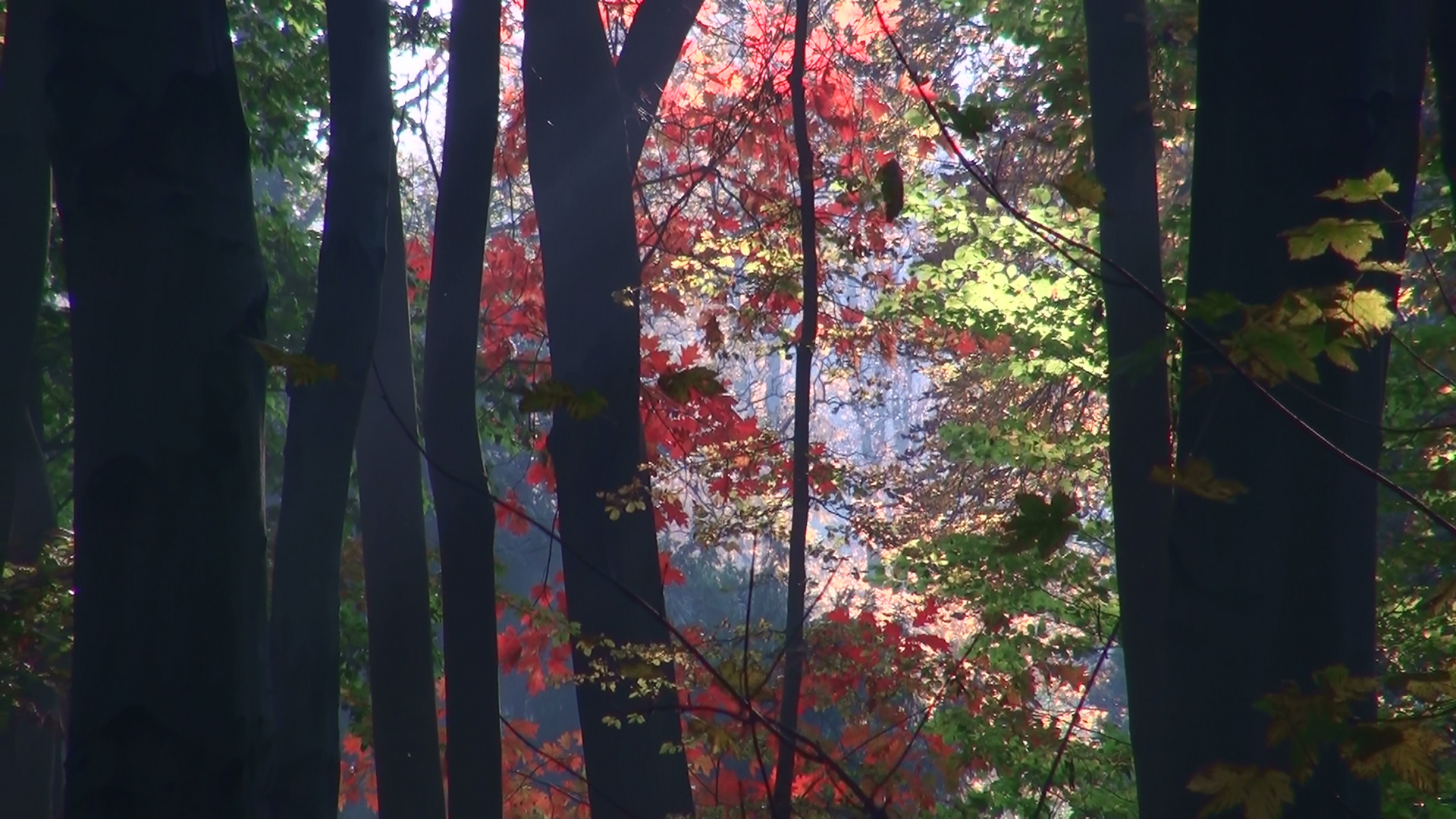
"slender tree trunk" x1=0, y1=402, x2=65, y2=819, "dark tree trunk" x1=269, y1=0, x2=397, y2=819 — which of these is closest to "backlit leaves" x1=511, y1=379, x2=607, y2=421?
"dark tree trunk" x1=269, y1=0, x2=397, y2=819

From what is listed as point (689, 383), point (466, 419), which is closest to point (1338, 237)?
point (689, 383)

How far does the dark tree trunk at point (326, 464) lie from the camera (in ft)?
16.4

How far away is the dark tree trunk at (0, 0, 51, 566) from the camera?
15.7ft

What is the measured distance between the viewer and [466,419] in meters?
6.46

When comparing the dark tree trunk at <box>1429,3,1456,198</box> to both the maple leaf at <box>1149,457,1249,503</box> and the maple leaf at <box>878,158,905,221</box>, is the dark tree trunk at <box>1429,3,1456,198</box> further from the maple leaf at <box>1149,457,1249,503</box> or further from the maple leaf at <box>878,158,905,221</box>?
the maple leaf at <box>878,158,905,221</box>

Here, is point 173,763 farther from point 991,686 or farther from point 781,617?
point 781,617

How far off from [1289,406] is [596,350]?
171 inches

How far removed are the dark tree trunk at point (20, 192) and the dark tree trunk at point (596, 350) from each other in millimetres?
2569

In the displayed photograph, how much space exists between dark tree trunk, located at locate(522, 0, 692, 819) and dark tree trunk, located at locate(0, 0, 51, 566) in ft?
8.43

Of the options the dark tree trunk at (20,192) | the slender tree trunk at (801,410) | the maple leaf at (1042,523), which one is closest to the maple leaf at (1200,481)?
the maple leaf at (1042,523)

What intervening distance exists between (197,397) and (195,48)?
79 cm

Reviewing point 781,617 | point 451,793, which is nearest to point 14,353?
point 451,793

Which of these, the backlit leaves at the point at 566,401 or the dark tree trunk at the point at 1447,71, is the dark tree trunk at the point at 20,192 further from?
the dark tree trunk at the point at 1447,71

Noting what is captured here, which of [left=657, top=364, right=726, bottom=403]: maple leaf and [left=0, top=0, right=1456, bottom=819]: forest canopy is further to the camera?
[left=657, top=364, right=726, bottom=403]: maple leaf
